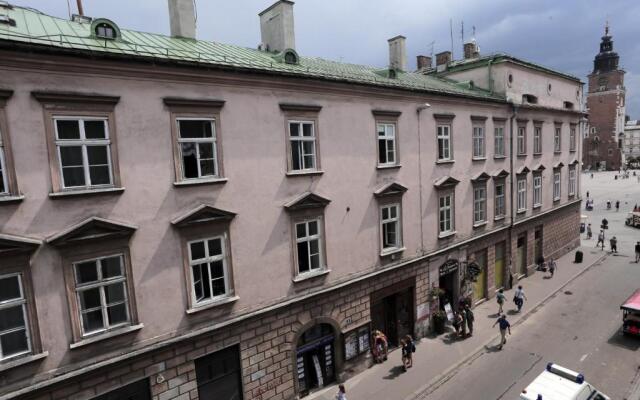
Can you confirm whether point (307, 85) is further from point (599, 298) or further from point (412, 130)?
point (599, 298)

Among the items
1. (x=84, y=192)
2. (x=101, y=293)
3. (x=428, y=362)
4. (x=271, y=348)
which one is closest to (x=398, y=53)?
(x=428, y=362)

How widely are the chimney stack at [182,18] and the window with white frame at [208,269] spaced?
7644 millimetres

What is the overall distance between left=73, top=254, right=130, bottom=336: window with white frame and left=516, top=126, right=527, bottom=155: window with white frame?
23.4 meters

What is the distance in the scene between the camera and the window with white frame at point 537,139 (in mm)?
25750

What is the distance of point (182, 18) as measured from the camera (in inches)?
527

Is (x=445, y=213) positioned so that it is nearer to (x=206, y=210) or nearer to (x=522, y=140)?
(x=522, y=140)

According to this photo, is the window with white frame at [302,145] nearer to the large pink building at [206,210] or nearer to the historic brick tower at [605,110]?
the large pink building at [206,210]

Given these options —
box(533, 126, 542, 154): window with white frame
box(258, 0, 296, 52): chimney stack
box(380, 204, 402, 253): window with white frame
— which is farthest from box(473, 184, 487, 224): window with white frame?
box(258, 0, 296, 52): chimney stack

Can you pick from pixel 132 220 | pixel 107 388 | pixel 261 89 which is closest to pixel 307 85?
pixel 261 89

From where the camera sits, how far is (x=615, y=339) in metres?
17.2

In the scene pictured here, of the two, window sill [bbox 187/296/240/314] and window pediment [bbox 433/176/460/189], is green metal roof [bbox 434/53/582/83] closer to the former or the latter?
window pediment [bbox 433/176/460/189]

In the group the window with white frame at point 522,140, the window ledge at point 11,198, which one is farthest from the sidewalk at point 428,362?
the window ledge at point 11,198

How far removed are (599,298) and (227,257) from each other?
→ 22.3 m

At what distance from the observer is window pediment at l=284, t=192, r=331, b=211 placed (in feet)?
42.3
